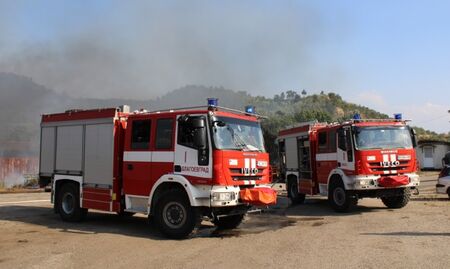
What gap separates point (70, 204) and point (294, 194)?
8.78 meters

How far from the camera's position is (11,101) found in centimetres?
8256

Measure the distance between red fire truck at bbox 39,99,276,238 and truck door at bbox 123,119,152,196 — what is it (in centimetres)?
2

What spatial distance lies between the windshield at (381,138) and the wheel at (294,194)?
4.41m

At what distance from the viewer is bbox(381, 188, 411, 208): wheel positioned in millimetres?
13094

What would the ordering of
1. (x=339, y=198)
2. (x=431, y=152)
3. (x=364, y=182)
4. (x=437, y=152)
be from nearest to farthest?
(x=364, y=182) → (x=339, y=198) → (x=437, y=152) → (x=431, y=152)

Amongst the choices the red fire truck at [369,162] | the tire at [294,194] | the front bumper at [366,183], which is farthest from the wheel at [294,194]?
the front bumper at [366,183]

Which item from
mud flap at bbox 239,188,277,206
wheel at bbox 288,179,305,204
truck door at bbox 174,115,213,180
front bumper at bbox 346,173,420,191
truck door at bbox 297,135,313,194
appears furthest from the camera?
wheel at bbox 288,179,305,204

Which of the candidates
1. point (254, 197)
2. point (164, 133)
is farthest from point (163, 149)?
point (254, 197)

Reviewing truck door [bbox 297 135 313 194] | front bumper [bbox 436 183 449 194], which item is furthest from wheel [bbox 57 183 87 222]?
front bumper [bbox 436 183 449 194]

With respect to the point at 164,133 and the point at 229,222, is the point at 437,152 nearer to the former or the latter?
the point at 229,222

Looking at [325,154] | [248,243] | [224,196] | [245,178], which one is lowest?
[248,243]

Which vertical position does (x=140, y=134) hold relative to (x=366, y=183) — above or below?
above

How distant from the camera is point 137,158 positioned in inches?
392

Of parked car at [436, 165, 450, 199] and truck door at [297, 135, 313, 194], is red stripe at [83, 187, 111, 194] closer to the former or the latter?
truck door at [297, 135, 313, 194]
